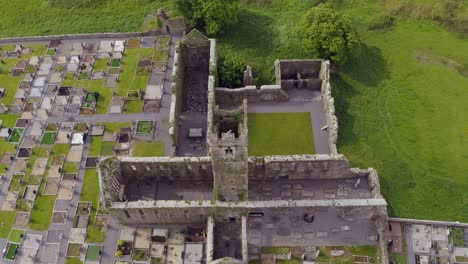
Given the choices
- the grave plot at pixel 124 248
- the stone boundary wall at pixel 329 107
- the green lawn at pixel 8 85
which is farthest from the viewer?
the green lawn at pixel 8 85

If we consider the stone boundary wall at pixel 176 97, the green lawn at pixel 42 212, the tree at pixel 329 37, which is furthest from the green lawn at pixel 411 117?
the green lawn at pixel 42 212

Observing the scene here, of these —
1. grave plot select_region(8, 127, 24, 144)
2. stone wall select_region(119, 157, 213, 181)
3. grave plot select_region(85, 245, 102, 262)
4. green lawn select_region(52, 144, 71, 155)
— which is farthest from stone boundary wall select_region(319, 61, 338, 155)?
grave plot select_region(8, 127, 24, 144)

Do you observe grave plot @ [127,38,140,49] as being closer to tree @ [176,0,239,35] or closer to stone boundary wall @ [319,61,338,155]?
tree @ [176,0,239,35]

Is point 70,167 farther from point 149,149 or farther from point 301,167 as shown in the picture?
point 301,167

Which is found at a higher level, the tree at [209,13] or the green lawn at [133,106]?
the tree at [209,13]

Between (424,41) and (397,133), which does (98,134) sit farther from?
(424,41)

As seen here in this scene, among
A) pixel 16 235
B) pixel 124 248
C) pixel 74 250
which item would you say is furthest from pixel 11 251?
pixel 124 248

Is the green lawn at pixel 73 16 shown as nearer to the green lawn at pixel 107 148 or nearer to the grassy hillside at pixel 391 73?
the grassy hillside at pixel 391 73
